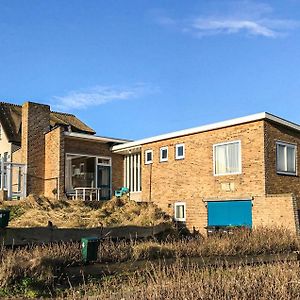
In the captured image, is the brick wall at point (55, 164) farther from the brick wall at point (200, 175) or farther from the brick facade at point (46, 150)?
the brick wall at point (200, 175)

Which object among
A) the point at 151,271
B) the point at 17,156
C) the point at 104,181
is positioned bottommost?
the point at 151,271

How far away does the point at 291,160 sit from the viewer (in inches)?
875

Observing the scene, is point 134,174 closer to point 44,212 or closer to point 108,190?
point 108,190

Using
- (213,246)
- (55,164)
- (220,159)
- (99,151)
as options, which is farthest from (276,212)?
(55,164)

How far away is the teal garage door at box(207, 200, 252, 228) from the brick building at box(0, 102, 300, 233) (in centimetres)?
4

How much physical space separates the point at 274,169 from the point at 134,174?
404 inches

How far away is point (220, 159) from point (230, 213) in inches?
99.9

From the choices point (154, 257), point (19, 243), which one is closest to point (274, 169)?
point (154, 257)

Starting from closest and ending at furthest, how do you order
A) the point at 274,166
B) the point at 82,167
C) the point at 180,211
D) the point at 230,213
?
the point at 274,166, the point at 230,213, the point at 180,211, the point at 82,167

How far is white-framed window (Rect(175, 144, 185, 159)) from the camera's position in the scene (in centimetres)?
2417

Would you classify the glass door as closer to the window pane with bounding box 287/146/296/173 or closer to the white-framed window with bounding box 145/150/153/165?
the white-framed window with bounding box 145/150/153/165

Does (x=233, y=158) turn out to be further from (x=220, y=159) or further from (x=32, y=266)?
(x=32, y=266)

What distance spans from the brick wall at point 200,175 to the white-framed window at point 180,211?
254 mm

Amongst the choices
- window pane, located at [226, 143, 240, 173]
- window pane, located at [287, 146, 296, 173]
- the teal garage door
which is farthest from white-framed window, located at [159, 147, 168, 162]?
window pane, located at [287, 146, 296, 173]
